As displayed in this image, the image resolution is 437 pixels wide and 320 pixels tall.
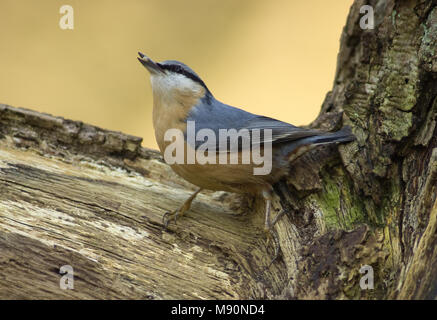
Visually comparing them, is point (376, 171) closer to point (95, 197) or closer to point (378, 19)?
point (378, 19)

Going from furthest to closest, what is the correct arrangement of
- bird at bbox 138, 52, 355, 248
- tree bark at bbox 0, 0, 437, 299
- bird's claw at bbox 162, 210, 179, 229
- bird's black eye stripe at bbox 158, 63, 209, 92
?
bird's black eye stripe at bbox 158, 63, 209, 92 → bird at bbox 138, 52, 355, 248 → bird's claw at bbox 162, 210, 179, 229 → tree bark at bbox 0, 0, 437, 299

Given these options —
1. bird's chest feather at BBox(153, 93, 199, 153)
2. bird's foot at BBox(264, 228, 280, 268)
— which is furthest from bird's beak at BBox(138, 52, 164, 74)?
bird's foot at BBox(264, 228, 280, 268)

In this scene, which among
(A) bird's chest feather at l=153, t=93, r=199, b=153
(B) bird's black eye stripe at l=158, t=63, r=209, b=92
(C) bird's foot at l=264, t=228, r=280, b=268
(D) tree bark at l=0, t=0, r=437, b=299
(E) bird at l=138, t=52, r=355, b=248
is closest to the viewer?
(D) tree bark at l=0, t=0, r=437, b=299

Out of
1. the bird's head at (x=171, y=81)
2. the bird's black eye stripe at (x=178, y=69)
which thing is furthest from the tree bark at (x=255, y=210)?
the bird's black eye stripe at (x=178, y=69)

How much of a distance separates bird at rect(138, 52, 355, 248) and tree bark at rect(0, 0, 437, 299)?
0.29ft

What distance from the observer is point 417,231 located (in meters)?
2.12

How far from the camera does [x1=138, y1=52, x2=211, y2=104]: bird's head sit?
9.66 feet

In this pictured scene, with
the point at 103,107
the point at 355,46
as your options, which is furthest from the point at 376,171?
the point at 103,107

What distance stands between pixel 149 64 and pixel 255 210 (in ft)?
3.62

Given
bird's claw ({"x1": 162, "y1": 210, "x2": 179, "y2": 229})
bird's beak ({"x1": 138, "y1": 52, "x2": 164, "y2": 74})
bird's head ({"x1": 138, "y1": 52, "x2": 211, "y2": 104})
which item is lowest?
bird's claw ({"x1": 162, "y1": 210, "x2": 179, "y2": 229})

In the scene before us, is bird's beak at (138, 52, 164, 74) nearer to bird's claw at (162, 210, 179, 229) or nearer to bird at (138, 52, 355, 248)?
bird at (138, 52, 355, 248)

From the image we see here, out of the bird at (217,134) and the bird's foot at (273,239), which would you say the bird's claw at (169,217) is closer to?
the bird at (217,134)

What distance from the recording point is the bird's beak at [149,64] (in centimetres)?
293

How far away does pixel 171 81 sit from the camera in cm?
297
